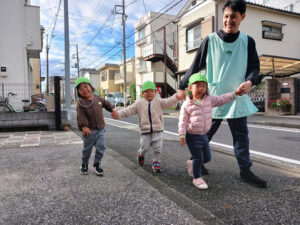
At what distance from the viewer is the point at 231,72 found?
2.63 metres

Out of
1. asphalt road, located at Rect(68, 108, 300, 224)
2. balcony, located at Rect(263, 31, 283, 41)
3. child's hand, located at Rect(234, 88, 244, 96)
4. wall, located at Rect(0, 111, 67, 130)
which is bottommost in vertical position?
asphalt road, located at Rect(68, 108, 300, 224)

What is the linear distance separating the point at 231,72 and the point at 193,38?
1635 centimetres

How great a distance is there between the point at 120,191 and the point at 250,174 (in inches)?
56.8

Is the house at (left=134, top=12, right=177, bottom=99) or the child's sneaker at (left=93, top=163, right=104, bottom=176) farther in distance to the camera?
the house at (left=134, top=12, right=177, bottom=99)

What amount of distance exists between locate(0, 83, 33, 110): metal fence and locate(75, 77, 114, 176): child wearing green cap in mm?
5363

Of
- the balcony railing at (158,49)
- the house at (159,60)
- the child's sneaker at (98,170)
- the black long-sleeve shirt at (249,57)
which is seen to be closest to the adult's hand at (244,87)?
the black long-sleeve shirt at (249,57)

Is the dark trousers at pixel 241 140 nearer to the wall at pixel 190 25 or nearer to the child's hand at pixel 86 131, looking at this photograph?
the child's hand at pixel 86 131

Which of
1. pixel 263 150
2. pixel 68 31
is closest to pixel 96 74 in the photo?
pixel 68 31

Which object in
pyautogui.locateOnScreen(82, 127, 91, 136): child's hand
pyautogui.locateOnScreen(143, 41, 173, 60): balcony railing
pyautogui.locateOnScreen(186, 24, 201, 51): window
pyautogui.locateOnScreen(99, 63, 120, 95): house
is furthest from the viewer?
pyautogui.locateOnScreen(99, 63, 120, 95): house

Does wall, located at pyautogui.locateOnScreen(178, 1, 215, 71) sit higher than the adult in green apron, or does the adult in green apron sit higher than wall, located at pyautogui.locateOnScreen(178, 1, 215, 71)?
wall, located at pyautogui.locateOnScreen(178, 1, 215, 71)

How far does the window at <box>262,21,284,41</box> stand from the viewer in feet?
55.7

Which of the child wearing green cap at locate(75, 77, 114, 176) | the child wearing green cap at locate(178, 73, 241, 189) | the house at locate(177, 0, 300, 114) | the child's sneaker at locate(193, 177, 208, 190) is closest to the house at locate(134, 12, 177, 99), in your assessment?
the house at locate(177, 0, 300, 114)

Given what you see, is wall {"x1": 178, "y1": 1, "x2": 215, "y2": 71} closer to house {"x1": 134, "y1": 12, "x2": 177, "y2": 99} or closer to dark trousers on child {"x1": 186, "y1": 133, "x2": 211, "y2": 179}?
house {"x1": 134, "y1": 12, "x2": 177, "y2": 99}

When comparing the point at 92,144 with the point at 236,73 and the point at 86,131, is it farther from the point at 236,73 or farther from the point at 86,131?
the point at 236,73
